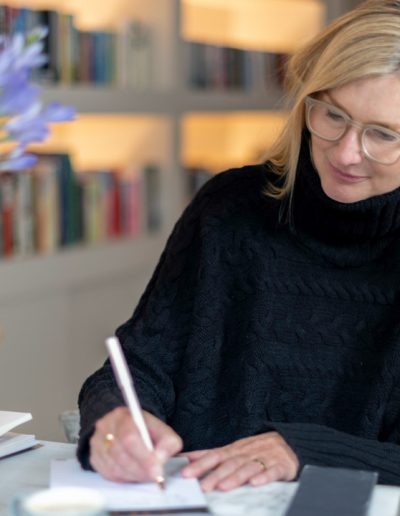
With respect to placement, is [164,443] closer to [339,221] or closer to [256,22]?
[339,221]

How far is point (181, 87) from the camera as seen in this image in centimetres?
399

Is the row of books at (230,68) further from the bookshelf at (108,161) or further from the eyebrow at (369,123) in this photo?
the eyebrow at (369,123)

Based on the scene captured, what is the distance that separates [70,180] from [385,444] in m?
2.32

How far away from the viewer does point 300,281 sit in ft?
5.59

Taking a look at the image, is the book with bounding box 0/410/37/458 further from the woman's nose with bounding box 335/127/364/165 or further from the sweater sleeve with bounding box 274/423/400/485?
the woman's nose with bounding box 335/127/364/165

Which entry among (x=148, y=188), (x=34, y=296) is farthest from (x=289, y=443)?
(x=148, y=188)

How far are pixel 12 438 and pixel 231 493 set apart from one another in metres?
0.33

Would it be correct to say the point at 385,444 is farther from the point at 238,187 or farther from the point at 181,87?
the point at 181,87

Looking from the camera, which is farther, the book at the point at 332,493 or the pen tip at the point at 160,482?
the pen tip at the point at 160,482

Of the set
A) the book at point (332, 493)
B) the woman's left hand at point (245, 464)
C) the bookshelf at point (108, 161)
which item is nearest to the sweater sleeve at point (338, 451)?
the woman's left hand at point (245, 464)

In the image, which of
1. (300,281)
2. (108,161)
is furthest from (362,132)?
(108,161)

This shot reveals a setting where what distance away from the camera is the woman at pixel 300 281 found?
5.06ft

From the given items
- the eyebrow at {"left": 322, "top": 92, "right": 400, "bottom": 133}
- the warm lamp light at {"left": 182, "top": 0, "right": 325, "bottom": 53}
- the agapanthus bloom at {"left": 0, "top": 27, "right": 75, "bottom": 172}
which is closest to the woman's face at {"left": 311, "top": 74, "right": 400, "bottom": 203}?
the eyebrow at {"left": 322, "top": 92, "right": 400, "bottom": 133}

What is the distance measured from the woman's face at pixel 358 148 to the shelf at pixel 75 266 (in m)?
1.91
